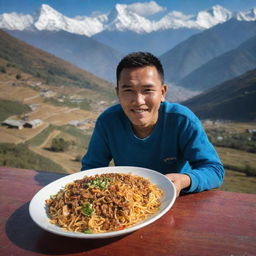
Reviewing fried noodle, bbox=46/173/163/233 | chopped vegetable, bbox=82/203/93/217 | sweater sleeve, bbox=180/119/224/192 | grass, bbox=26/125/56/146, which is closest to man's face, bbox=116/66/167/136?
sweater sleeve, bbox=180/119/224/192

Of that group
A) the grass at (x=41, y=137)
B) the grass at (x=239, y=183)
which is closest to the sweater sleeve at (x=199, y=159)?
the grass at (x=239, y=183)

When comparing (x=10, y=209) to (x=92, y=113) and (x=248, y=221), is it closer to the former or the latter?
(x=248, y=221)

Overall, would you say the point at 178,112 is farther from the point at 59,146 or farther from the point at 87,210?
the point at 59,146

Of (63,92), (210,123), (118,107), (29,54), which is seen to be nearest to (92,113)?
(63,92)

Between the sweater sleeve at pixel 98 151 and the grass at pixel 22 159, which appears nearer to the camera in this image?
the sweater sleeve at pixel 98 151

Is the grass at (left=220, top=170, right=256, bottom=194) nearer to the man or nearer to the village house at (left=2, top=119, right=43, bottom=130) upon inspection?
the man

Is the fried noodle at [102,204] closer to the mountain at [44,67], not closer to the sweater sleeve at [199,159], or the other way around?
the sweater sleeve at [199,159]

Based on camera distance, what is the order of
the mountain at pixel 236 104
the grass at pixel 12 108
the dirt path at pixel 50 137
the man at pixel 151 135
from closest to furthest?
the man at pixel 151 135, the dirt path at pixel 50 137, the grass at pixel 12 108, the mountain at pixel 236 104
